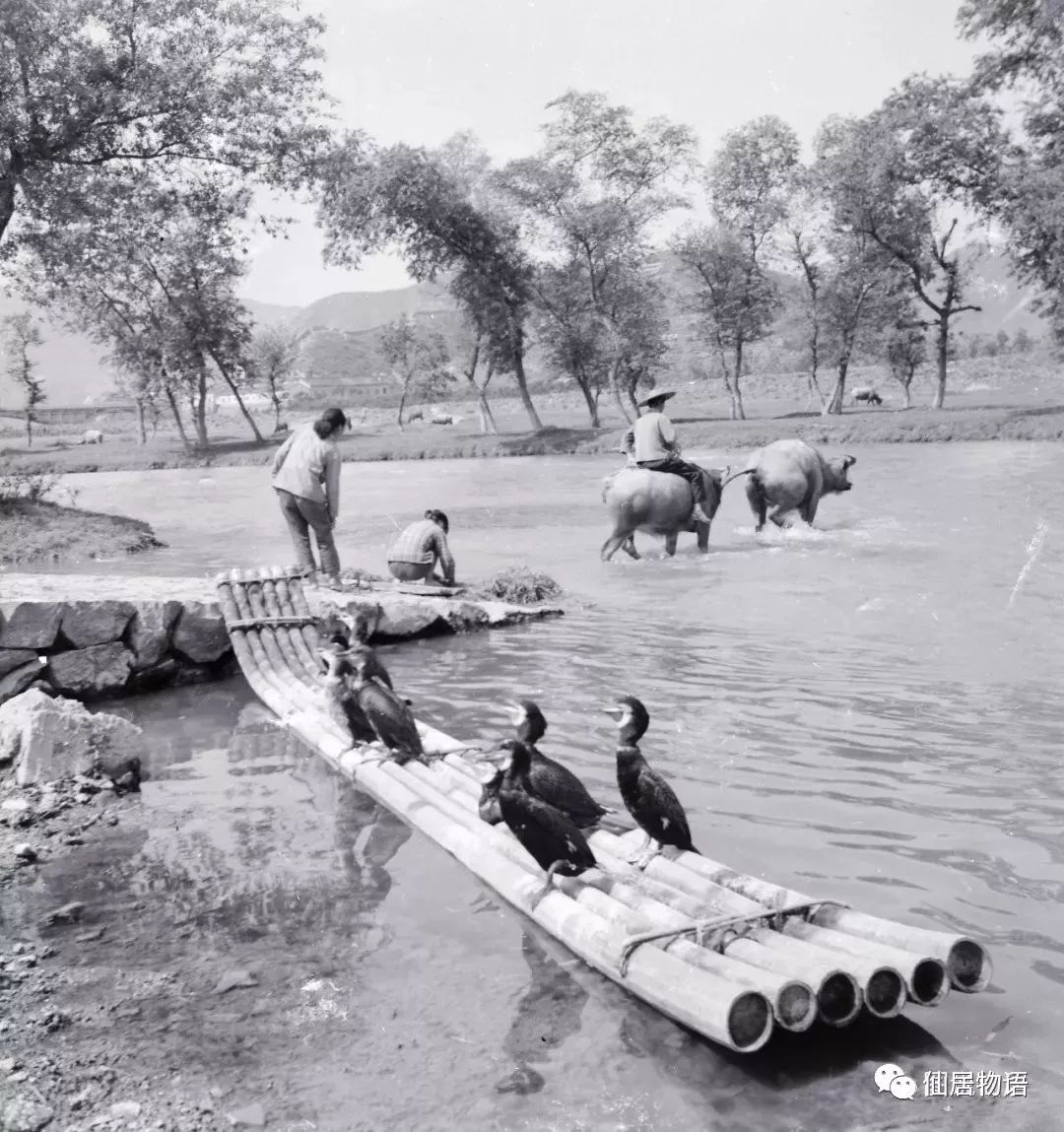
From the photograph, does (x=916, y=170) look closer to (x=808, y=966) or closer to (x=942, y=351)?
(x=942, y=351)

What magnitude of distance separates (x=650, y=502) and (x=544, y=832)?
12670mm

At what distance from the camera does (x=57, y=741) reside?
786 centimetres

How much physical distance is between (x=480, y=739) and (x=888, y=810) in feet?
10.6

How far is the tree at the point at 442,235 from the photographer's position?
5066cm

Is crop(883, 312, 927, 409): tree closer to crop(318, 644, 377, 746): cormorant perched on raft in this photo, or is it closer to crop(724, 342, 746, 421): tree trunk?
crop(724, 342, 746, 421): tree trunk

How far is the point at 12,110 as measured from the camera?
21.2 m

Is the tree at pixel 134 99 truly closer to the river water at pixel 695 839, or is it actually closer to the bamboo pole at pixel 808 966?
the river water at pixel 695 839

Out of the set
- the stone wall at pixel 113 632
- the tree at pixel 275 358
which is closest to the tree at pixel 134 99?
the stone wall at pixel 113 632

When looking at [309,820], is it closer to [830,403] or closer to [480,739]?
[480,739]

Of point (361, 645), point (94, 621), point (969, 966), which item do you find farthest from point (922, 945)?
point (94, 621)

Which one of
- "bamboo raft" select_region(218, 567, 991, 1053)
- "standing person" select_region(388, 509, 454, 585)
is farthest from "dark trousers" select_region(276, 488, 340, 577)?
"bamboo raft" select_region(218, 567, 991, 1053)

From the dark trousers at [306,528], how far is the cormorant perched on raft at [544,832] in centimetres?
794

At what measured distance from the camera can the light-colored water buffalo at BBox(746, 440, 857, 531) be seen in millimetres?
20125

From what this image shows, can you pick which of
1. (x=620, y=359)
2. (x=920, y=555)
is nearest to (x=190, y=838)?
(x=920, y=555)
